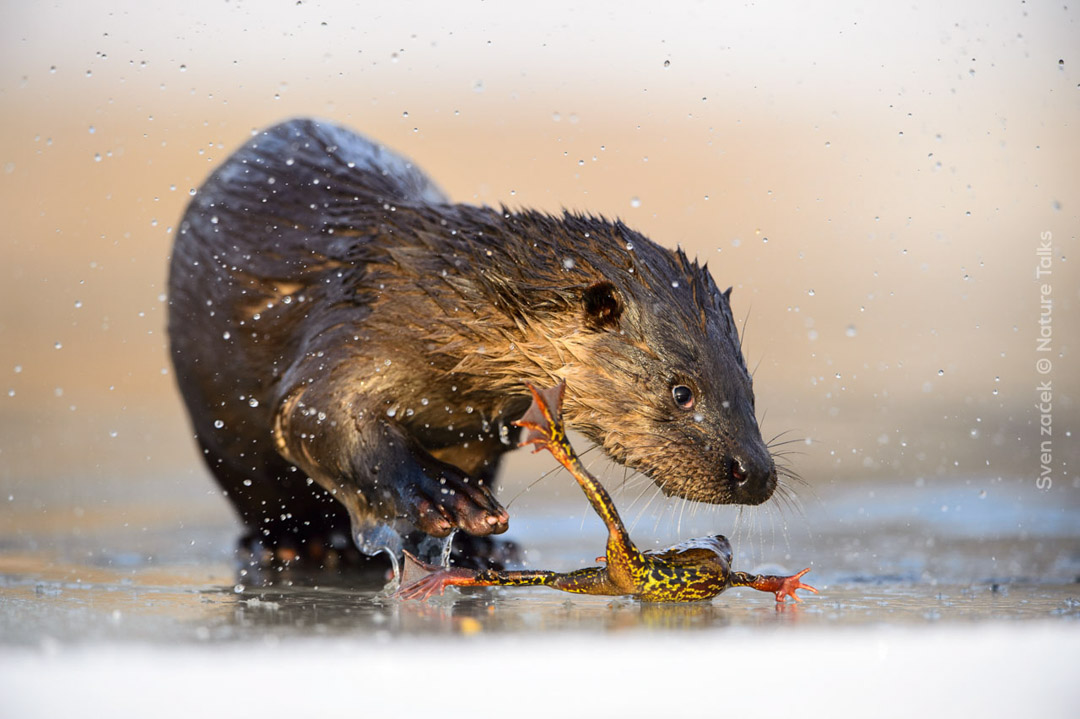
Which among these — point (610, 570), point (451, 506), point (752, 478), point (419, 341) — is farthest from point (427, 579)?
point (752, 478)

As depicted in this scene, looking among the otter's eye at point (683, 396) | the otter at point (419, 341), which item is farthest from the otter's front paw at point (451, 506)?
the otter's eye at point (683, 396)

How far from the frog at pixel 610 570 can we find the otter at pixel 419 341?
0.50 feet

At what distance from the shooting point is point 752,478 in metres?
3.68

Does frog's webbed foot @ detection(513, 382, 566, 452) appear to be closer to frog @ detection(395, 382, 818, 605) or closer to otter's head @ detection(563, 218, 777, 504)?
frog @ detection(395, 382, 818, 605)

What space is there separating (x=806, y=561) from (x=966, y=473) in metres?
1.93

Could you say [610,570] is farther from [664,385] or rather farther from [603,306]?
[603,306]

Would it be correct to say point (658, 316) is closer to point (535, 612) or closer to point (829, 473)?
point (535, 612)

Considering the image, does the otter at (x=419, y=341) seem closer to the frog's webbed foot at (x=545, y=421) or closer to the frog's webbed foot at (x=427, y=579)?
the frog's webbed foot at (x=427, y=579)

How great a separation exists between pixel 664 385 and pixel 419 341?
655 mm

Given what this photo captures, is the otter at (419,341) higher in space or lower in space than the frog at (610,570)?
higher

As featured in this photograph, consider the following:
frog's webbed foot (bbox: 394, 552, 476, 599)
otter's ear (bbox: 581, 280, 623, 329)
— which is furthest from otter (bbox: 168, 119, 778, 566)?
frog's webbed foot (bbox: 394, 552, 476, 599)

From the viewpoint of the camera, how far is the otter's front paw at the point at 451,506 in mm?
3727

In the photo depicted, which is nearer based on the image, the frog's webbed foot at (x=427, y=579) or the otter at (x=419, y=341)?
the frog's webbed foot at (x=427, y=579)

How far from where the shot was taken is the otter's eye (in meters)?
3.71
